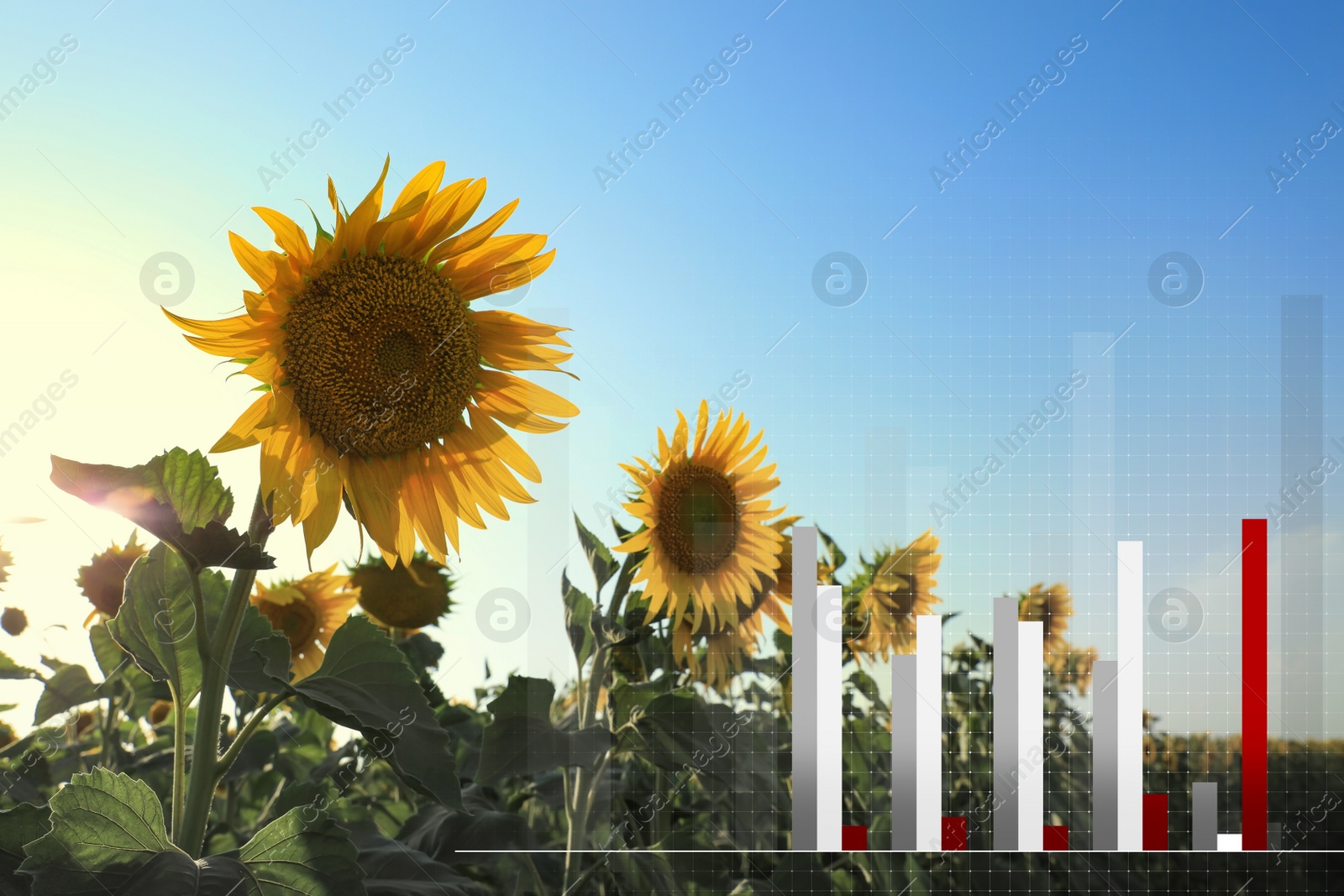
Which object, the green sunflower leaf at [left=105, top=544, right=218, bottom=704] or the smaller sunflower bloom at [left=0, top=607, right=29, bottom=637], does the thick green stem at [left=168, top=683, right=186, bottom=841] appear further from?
the smaller sunflower bloom at [left=0, top=607, right=29, bottom=637]

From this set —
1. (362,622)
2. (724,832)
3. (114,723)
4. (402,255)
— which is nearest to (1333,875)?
(724,832)

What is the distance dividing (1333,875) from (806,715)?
1837 mm

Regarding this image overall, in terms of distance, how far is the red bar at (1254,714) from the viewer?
2502 millimetres

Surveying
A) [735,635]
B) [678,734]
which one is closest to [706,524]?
[735,635]

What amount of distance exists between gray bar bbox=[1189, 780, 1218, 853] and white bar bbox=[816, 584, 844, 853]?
112cm

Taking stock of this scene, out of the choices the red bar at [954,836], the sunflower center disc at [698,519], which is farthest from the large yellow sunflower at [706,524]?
the red bar at [954,836]

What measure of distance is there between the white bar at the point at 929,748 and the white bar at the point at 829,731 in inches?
9.1

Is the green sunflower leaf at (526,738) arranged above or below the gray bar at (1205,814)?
above

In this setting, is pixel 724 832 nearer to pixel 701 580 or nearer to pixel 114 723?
pixel 701 580

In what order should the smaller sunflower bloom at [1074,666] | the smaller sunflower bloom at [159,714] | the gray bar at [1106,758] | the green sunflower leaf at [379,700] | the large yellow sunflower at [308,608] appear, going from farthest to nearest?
1. the smaller sunflower bloom at [1074,666]
2. the smaller sunflower bloom at [159,714]
3. the large yellow sunflower at [308,608]
4. the gray bar at [1106,758]
5. the green sunflower leaf at [379,700]

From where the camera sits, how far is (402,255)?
1.48 meters

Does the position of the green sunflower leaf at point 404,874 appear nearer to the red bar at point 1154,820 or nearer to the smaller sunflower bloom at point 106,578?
the smaller sunflower bloom at point 106,578

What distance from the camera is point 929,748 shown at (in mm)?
2363

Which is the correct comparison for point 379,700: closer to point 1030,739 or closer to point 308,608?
point 308,608
